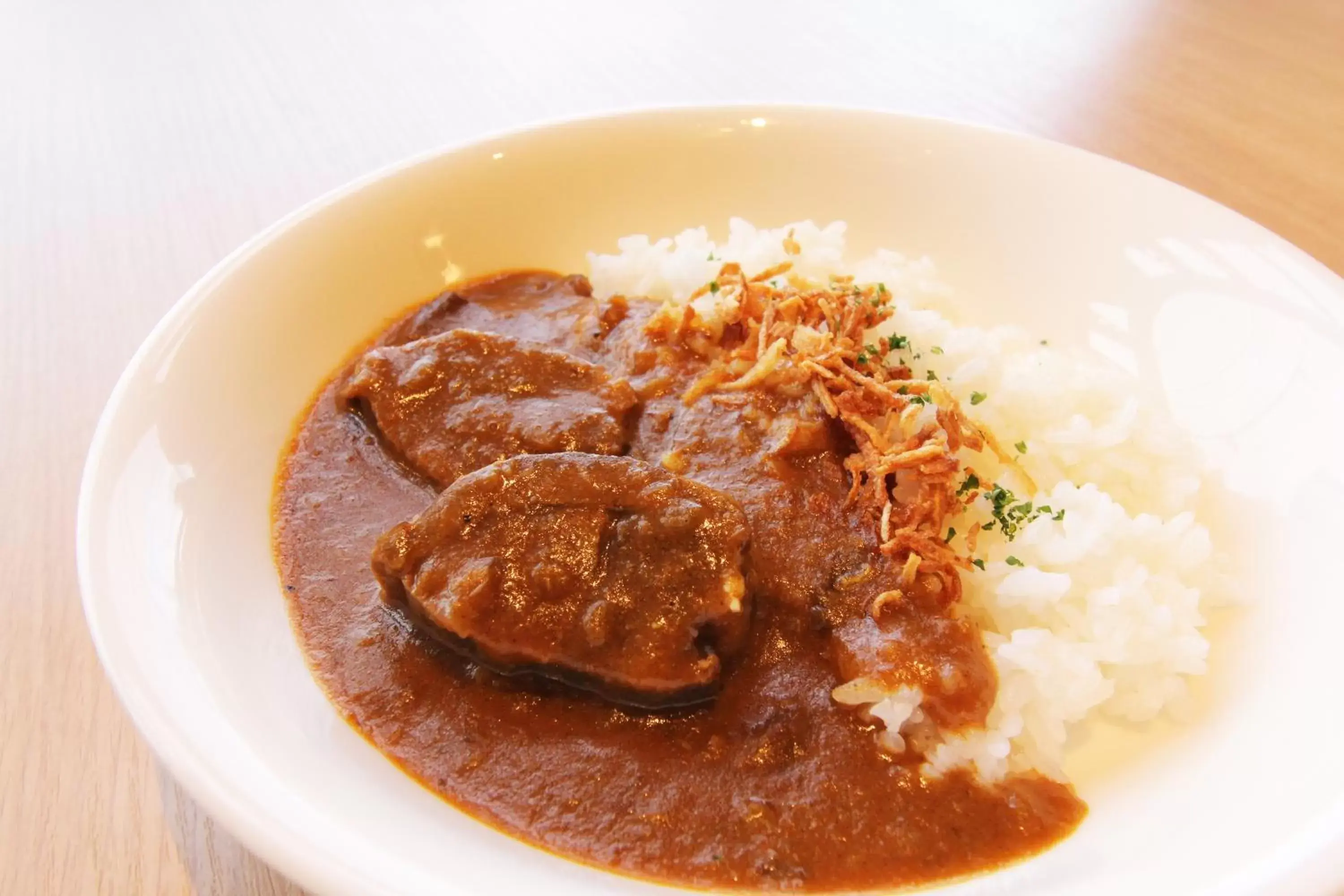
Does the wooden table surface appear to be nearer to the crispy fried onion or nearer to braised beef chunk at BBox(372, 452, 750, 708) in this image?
braised beef chunk at BBox(372, 452, 750, 708)

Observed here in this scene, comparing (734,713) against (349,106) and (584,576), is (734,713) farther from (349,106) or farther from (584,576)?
(349,106)

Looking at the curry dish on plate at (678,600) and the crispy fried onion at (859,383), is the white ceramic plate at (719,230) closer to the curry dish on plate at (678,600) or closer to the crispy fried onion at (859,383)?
the curry dish on plate at (678,600)

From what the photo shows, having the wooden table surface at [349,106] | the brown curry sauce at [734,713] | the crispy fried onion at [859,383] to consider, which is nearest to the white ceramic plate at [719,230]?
the brown curry sauce at [734,713]

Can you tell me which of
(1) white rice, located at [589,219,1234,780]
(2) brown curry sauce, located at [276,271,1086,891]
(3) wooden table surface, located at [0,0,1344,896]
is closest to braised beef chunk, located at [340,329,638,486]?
(2) brown curry sauce, located at [276,271,1086,891]

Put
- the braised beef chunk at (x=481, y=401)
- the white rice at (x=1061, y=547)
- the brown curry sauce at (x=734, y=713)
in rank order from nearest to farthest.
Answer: the brown curry sauce at (x=734, y=713) < the white rice at (x=1061, y=547) < the braised beef chunk at (x=481, y=401)

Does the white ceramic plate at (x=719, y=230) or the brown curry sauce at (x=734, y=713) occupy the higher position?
the white ceramic plate at (x=719, y=230)

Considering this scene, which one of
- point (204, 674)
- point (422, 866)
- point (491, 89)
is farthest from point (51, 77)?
point (422, 866)
